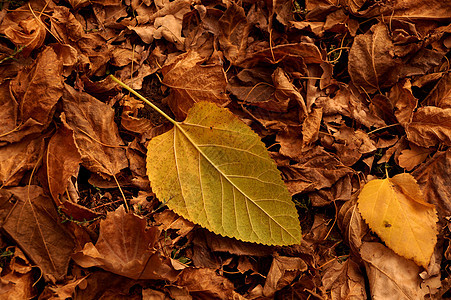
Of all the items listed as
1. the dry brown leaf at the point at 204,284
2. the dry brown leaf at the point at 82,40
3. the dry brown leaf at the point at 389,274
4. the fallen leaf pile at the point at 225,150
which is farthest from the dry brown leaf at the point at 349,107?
the dry brown leaf at the point at 82,40

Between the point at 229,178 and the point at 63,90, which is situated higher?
the point at 63,90

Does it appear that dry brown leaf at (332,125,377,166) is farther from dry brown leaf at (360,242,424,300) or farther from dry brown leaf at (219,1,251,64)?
dry brown leaf at (219,1,251,64)

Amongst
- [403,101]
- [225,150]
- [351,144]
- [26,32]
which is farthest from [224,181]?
[26,32]

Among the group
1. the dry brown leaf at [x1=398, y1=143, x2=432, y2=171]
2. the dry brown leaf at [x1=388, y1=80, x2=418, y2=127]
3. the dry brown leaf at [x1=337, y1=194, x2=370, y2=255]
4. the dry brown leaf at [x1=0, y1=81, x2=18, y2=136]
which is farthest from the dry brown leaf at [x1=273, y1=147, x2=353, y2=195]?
the dry brown leaf at [x1=0, y1=81, x2=18, y2=136]

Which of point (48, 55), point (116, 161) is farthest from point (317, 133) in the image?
point (48, 55)

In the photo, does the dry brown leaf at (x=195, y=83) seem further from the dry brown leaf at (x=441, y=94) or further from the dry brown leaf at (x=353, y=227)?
the dry brown leaf at (x=441, y=94)

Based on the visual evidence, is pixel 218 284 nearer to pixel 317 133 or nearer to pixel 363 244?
pixel 363 244

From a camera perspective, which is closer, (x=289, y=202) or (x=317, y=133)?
(x=289, y=202)
